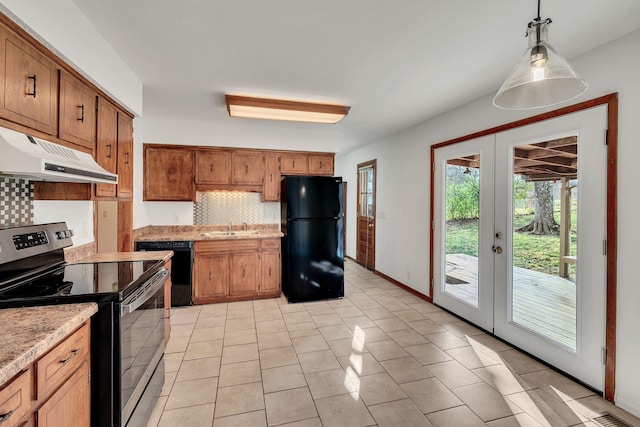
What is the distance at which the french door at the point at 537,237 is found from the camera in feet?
7.29

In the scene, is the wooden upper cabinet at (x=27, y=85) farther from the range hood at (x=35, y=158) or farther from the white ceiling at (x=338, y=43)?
the white ceiling at (x=338, y=43)

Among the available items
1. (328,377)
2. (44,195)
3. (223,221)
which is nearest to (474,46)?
(328,377)

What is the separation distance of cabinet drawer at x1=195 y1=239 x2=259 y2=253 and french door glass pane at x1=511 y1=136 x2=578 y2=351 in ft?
10.3

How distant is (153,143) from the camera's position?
415 cm

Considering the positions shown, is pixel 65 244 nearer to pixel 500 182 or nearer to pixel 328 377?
pixel 328 377

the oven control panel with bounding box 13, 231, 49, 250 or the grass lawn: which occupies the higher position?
the oven control panel with bounding box 13, 231, 49, 250

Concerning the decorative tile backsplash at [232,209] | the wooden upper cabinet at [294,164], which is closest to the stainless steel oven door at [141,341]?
the decorative tile backsplash at [232,209]

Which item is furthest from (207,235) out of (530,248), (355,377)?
(530,248)

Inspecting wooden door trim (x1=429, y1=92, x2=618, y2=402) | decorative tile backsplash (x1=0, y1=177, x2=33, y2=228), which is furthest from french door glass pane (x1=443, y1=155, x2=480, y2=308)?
decorative tile backsplash (x1=0, y1=177, x2=33, y2=228)

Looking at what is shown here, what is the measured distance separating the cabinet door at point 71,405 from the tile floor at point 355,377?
0.69 metres

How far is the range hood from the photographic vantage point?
4.28 ft

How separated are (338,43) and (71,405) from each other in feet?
8.30

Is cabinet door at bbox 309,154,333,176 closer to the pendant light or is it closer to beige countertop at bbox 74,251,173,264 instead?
beige countertop at bbox 74,251,173,264

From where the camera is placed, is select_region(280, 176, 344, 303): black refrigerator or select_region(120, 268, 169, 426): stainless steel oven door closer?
select_region(120, 268, 169, 426): stainless steel oven door
